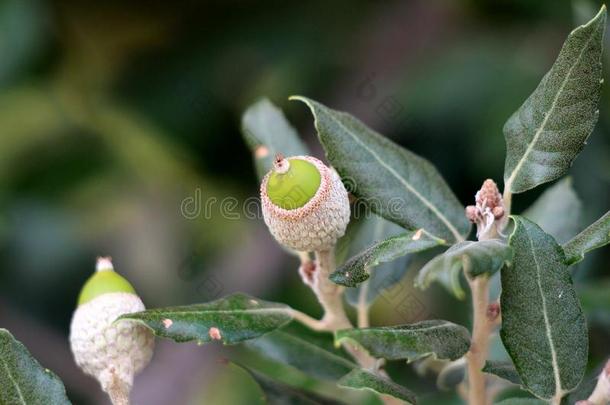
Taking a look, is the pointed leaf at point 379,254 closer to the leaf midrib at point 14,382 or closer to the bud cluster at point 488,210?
the bud cluster at point 488,210

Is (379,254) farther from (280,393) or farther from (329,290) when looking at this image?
(280,393)

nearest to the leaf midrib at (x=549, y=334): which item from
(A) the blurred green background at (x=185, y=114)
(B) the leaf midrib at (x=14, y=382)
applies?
(B) the leaf midrib at (x=14, y=382)

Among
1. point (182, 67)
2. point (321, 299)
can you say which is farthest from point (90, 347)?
point (182, 67)

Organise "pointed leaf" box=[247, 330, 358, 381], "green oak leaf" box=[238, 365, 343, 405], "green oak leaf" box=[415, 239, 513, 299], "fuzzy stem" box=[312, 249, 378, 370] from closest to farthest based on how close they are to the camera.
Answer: "green oak leaf" box=[415, 239, 513, 299] → "fuzzy stem" box=[312, 249, 378, 370] → "green oak leaf" box=[238, 365, 343, 405] → "pointed leaf" box=[247, 330, 358, 381]

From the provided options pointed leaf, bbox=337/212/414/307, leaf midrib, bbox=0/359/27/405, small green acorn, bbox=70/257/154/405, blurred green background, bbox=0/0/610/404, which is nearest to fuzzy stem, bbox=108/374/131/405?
small green acorn, bbox=70/257/154/405

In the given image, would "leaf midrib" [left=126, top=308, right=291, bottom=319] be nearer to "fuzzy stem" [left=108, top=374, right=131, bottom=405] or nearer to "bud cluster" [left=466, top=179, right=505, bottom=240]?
"fuzzy stem" [left=108, top=374, right=131, bottom=405]

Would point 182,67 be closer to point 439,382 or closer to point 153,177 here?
point 153,177
